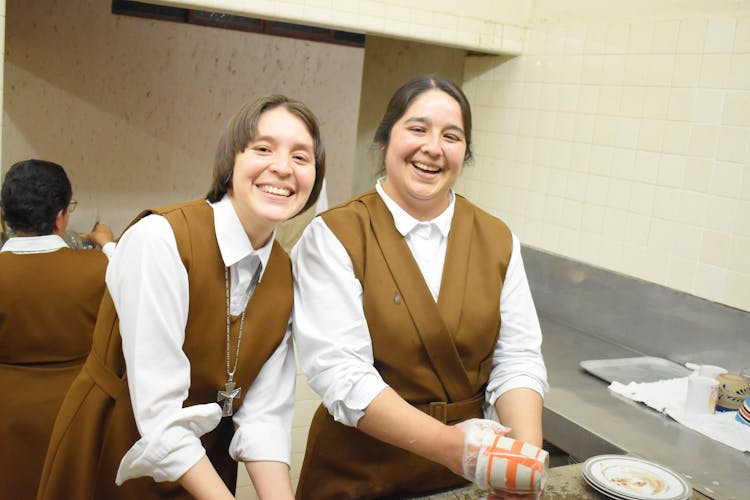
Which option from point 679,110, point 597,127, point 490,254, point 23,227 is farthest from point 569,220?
point 23,227

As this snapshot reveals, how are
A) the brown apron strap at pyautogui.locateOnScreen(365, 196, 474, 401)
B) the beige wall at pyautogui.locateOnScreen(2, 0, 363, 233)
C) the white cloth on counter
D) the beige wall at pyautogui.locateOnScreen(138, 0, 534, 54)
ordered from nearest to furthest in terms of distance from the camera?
the brown apron strap at pyautogui.locateOnScreen(365, 196, 474, 401)
the white cloth on counter
the beige wall at pyautogui.locateOnScreen(138, 0, 534, 54)
the beige wall at pyautogui.locateOnScreen(2, 0, 363, 233)

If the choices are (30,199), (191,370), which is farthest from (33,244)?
(191,370)

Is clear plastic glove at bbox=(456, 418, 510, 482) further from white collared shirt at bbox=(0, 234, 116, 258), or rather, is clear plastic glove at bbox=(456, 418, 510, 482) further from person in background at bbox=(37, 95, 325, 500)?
white collared shirt at bbox=(0, 234, 116, 258)

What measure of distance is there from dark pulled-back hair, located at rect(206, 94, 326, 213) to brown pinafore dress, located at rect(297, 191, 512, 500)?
25 centimetres

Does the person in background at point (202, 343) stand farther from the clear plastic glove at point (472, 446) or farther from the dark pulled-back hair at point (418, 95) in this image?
the clear plastic glove at point (472, 446)

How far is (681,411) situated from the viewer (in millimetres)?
2047

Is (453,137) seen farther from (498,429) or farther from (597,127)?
(597,127)

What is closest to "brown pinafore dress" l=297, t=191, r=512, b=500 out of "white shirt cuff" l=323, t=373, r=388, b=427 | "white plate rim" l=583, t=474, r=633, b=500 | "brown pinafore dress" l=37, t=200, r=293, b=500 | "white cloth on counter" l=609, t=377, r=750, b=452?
"white shirt cuff" l=323, t=373, r=388, b=427

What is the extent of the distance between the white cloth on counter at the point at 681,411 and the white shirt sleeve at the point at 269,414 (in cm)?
118

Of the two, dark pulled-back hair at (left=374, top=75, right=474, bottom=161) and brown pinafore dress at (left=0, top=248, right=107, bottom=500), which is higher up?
dark pulled-back hair at (left=374, top=75, right=474, bottom=161)

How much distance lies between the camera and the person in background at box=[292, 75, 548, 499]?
58.8 inches

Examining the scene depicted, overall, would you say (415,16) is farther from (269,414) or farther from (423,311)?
(269,414)

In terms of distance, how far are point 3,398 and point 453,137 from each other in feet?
5.48

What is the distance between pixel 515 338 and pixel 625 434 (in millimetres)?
518
